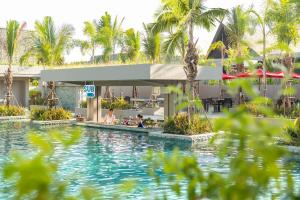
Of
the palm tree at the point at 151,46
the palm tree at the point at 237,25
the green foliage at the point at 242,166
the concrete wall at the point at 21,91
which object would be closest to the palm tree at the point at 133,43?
the palm tree at the point at 151,46

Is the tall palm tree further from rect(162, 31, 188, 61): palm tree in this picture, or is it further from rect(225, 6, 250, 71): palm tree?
rect(162, 31, 188, 61): palm tree

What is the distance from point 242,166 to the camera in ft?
5.10

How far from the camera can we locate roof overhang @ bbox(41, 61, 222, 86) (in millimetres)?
18266

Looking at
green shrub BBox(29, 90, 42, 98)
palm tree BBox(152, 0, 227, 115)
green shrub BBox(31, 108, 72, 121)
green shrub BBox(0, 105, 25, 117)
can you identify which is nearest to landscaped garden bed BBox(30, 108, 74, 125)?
green shrub BBox(31, 108, 72, 121)

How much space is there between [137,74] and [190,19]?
311 centimetres

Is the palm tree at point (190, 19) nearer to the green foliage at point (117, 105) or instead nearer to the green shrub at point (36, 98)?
the green foliage at point (117, 105)

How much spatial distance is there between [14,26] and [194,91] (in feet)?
46.7

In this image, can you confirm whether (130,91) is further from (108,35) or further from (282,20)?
→ (282,20)

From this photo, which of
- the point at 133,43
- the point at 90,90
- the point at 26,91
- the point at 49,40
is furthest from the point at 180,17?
the point at 26,91

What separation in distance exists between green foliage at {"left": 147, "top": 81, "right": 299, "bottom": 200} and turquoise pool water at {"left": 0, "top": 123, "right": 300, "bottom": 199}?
5639mm

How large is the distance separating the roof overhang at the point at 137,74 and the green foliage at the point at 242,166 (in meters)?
16.3

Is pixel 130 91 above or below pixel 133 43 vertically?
below

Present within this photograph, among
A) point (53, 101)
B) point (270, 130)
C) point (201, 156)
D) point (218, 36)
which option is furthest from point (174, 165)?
point (218, 36)

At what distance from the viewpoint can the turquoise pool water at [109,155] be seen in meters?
9.94
